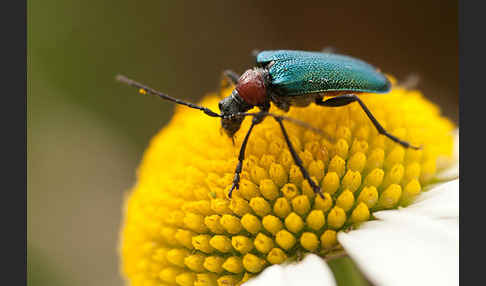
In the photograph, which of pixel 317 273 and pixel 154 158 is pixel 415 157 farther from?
pixel 154 158

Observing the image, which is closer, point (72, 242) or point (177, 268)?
point (177, 268)

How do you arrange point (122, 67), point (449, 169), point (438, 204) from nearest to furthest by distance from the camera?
point (438, 204) < point (449, 169) < point (122, 67)

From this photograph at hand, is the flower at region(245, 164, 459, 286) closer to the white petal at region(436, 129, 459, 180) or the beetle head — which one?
the white petal at region(436, 129, 459, 180)

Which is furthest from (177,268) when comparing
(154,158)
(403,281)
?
(403,281)

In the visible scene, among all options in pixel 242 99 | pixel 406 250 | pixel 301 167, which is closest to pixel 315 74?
pixel 242 99

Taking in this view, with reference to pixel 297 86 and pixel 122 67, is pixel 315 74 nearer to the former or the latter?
pixel 297 86

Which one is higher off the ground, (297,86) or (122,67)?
(122,67)
